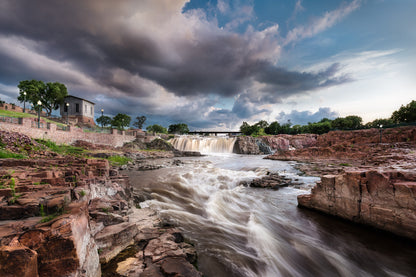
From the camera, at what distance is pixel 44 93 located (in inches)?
1823

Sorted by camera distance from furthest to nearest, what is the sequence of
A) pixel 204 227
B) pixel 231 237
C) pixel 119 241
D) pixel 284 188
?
pixel 284 188 < pixel 204 227 < pixel 231 237 < pixel 119 241

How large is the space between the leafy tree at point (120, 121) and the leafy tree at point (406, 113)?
98710 mm

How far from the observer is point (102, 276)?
273cm

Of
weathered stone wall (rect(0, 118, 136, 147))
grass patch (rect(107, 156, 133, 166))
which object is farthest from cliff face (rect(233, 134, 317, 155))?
weathered stone wall (rect(0, 118, 136, 147))

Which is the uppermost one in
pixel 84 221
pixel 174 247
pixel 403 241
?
pixel 84 221

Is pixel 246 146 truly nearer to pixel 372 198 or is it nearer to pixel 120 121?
pixel 372 198

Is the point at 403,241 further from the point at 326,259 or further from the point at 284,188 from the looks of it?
the point at 284,188

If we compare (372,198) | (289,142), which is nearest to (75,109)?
(372,198)

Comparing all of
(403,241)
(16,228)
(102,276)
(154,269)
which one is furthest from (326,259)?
(16,228)

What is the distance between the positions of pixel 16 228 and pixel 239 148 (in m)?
43.6

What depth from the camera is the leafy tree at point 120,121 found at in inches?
2448

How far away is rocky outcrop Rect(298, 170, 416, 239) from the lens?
4.30m

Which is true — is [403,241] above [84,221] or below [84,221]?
below

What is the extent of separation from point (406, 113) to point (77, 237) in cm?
8198
